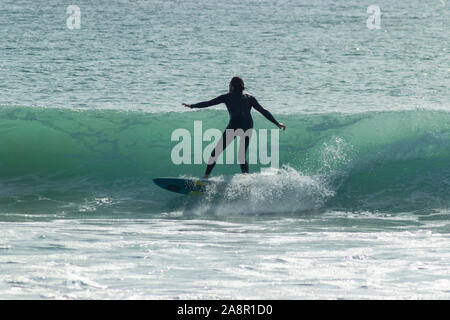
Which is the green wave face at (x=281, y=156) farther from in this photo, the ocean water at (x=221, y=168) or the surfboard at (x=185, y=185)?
the surfboard at (x=185, y=185)

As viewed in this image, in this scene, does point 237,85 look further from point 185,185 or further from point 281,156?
point 281,156

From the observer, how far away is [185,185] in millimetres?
11430

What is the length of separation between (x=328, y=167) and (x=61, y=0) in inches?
1290

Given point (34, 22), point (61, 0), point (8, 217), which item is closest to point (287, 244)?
point (8, 217)

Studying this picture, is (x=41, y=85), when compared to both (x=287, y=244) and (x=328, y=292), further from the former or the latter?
(x=328, y=292)

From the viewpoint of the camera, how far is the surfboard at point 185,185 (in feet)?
37.0

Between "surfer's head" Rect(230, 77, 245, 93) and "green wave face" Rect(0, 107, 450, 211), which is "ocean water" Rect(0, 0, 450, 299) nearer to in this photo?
"green wave face" Rect(0, 107, 450, 211)

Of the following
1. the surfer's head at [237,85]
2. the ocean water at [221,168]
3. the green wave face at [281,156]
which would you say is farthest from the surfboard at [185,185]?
the surfer's head at [237,85]

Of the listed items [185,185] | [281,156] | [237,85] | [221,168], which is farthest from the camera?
[281,156]

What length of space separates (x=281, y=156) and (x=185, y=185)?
3.89 metres

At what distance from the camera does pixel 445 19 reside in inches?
1561

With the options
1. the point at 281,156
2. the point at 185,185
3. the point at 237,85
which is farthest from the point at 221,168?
the point at 237,85

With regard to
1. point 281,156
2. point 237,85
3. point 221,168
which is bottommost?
point 221,168

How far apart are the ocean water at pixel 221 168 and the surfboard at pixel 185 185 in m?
0.17
